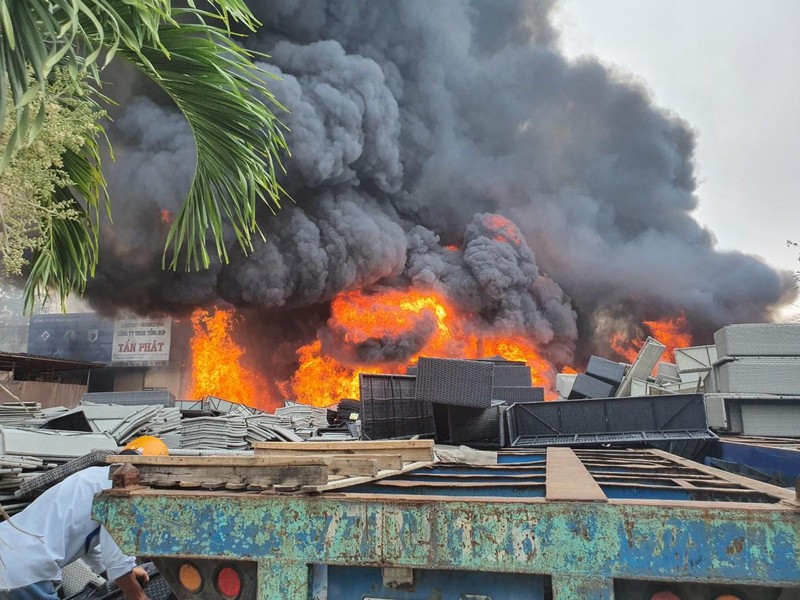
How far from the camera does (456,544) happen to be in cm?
152

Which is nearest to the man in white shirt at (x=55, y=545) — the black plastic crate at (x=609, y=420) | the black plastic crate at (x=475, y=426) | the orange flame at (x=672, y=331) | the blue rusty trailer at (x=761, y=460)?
the blue rusty trailer at (x=761, y=460)

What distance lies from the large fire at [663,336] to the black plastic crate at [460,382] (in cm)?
2735

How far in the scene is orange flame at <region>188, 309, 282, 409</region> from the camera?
1029 inches

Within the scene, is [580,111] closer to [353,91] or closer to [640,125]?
[640,125]

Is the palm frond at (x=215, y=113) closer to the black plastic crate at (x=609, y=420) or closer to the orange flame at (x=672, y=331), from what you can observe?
the black plastic crate at (x=609, y=420)

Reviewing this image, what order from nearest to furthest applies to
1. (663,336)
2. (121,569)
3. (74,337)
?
(121,569) < (74,337) < (663,336)

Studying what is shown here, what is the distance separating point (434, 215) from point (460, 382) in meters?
27.5

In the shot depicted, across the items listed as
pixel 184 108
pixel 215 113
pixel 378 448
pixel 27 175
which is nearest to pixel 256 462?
pixel 378 448

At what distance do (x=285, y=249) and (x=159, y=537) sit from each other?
2384cm

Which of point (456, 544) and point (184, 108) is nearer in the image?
point (456, 544)

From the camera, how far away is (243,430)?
8.27 metres

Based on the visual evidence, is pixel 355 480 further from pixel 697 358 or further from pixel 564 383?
pixel 564 383

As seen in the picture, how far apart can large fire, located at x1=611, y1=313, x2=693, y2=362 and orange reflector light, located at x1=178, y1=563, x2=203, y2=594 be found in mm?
32612

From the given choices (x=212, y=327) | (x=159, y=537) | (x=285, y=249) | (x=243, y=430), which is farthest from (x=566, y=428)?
(x=212, y=327)
